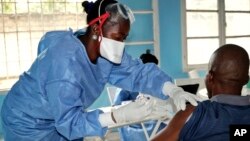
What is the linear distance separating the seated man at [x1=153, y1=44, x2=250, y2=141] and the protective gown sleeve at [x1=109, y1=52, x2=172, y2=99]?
412mm

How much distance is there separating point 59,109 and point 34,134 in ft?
1.13

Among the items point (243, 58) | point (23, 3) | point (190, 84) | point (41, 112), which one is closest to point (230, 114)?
point (243, 58)

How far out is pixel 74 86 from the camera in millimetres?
1122

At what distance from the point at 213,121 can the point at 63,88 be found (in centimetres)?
56

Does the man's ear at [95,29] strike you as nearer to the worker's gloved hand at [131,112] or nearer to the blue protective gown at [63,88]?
the blue protective gown at [63,88]

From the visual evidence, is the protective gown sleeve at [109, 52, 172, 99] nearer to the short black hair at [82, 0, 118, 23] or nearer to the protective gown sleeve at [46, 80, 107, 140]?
the short black hair at [82, 0, 118, 23]

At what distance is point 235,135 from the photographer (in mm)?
1016

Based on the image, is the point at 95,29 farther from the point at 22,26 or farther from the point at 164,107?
the point at 22,26

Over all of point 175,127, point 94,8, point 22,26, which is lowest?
point 175,127

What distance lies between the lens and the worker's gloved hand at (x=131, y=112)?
1.19 m

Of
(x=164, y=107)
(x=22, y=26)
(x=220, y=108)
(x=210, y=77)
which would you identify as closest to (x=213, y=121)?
(x=220, y=108)

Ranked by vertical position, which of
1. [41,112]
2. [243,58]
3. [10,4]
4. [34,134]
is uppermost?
[10,4]

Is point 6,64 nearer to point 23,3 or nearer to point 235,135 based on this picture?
point 23,3

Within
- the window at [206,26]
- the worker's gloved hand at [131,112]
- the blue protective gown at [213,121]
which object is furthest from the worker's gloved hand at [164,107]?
the window at [206,26]
